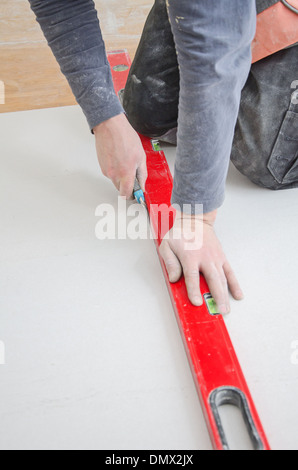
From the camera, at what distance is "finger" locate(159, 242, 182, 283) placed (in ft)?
3.59

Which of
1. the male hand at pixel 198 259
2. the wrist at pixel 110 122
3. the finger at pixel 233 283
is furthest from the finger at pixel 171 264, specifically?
the wrist at pixel 110 122

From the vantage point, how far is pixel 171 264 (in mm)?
1105

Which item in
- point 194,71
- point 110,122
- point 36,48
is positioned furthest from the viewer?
point 36,48

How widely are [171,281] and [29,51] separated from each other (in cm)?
181

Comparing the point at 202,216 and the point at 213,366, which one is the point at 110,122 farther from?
the point at 213,366

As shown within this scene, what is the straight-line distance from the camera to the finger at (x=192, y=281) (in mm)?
1044

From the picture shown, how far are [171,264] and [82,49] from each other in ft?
2.05

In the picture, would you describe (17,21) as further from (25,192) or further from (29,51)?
(25,192)

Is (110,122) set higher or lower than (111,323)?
higher

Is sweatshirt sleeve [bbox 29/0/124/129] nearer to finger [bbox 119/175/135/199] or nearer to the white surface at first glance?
finger [bbox 119/175/135/199]

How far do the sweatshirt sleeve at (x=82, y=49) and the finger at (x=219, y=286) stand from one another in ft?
1.71

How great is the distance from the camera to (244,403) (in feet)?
2.83

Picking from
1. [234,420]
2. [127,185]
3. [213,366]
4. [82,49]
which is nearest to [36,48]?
[82,49]
